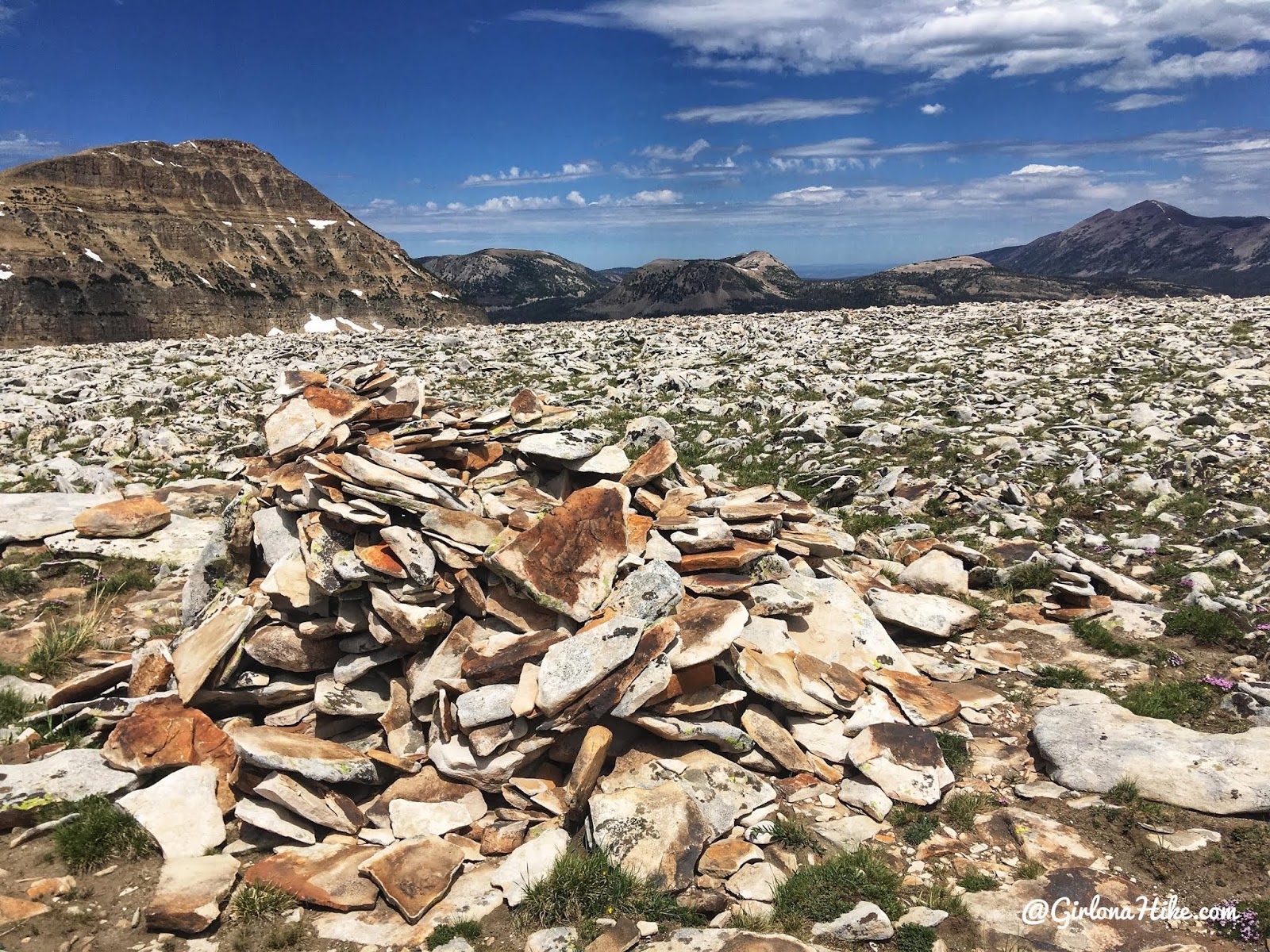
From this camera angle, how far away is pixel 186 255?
144625 millimetres

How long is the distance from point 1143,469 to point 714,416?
10580 millimetres

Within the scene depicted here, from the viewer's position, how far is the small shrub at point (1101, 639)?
28.6 feet

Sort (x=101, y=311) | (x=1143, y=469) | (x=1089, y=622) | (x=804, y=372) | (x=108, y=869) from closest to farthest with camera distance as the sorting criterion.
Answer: (x=108, y=869)
(x=1089, y=622)
(x=1143, y=469)
(x=804, y=372)
(x=101, y=311)

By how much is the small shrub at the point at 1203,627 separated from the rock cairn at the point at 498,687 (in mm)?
831

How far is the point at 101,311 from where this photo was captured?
124 m

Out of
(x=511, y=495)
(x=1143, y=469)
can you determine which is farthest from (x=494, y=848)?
(x=1143, y=469)

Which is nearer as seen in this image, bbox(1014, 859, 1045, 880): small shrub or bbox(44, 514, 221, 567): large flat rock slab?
bbox(1014, 859, 1045, 880): small shrub

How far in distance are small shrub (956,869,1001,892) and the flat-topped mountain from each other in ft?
496

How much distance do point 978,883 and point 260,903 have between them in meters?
5.80

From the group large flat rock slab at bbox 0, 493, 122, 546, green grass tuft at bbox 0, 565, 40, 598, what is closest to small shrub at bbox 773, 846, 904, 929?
green grass tuft at bbox 0, 565, 40, 598

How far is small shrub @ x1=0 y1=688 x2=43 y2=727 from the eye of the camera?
7812mm

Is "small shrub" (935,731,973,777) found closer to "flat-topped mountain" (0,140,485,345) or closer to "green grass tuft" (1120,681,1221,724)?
"green grass tuft" (1120,681,1221,724)

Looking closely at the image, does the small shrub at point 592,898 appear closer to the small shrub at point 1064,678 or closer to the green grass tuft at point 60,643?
the small shrub at point 1064,678

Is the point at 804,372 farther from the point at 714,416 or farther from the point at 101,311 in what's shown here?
the point at 101,311
